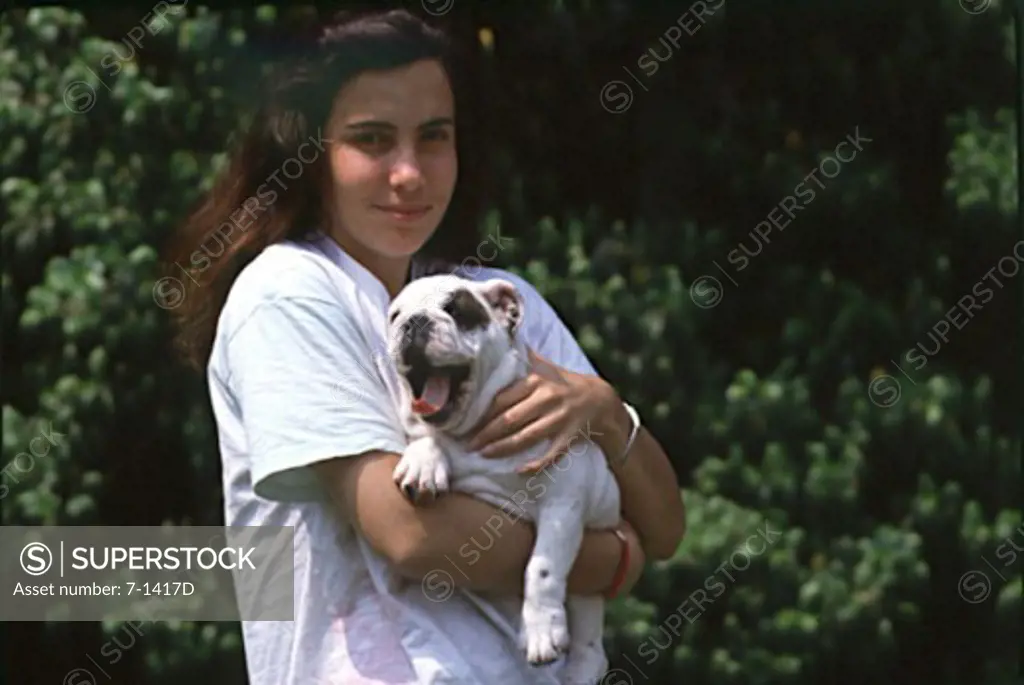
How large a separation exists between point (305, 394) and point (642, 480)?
68 centimetres

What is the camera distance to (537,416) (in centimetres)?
323

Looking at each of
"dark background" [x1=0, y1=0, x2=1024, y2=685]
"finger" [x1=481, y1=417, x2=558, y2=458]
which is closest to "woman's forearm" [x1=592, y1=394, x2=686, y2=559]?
"finger" [x1=481, y1=417, x2=558, y2=458]

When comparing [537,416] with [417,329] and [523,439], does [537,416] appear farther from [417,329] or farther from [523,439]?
[417,329]

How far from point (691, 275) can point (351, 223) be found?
1206mm

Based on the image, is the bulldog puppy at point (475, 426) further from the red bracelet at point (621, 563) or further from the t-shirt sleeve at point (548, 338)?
the t-shirt sleeve at point (548, 338)

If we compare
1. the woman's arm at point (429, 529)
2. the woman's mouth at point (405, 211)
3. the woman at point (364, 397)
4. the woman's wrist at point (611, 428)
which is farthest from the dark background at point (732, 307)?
the woman's arm at point (429, 529)

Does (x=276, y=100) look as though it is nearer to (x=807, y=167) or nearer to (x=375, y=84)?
(x=375, y=84)

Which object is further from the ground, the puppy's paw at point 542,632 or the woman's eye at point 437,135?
the woman's eye at point 437,135

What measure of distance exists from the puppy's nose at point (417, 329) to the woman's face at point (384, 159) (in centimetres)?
28

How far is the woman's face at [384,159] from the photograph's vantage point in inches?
136

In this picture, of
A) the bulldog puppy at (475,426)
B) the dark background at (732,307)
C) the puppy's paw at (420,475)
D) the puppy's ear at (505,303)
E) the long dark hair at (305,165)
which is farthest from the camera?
the dark background at (732,307)

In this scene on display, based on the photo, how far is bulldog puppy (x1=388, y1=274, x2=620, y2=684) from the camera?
10.4ft

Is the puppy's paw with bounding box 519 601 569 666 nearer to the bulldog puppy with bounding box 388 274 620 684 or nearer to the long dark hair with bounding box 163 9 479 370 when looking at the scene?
the bulldog puppy with bounding box 388 274 620 684

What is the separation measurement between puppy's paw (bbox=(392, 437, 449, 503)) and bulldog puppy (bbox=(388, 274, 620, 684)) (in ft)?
0.07
